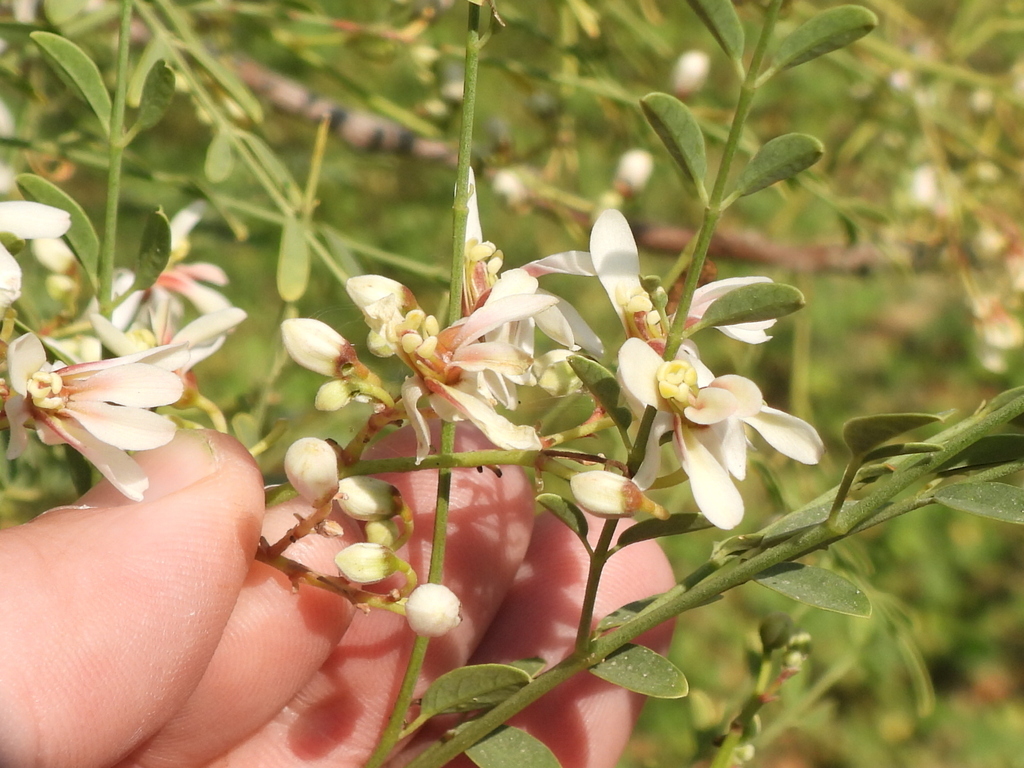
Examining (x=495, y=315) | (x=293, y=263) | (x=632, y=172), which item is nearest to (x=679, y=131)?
(x=495, y=315)

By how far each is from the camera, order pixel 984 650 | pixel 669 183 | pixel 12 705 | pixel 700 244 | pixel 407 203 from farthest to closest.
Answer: pixel 669 183, pixel 984 650, pixel 407 203, pixel 12 705, pixel 700 244

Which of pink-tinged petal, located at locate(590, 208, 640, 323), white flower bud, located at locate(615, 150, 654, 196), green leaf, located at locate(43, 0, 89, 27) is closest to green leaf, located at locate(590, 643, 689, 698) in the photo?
pink-tinged petal, located at locate(590, 208, 640, 323)

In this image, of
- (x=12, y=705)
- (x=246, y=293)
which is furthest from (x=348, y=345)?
(x=246, y=293)

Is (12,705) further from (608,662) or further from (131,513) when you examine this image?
(608,662)

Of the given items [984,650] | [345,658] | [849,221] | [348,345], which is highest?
[348,345]

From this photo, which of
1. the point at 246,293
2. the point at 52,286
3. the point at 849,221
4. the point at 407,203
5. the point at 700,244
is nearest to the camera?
the point at 700,244

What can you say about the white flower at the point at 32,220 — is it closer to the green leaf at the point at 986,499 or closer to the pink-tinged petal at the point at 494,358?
the pink-tinged petal at the point at 494,358

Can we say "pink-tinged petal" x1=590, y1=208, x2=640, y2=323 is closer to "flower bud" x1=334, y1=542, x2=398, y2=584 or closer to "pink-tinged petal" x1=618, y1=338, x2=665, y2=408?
"pink-tinged petal" x1=618, y1=338, x2=665, y2=408

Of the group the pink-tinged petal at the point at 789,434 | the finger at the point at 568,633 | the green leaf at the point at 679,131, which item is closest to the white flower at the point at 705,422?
the pink-tinged petal at the point at 789,434
